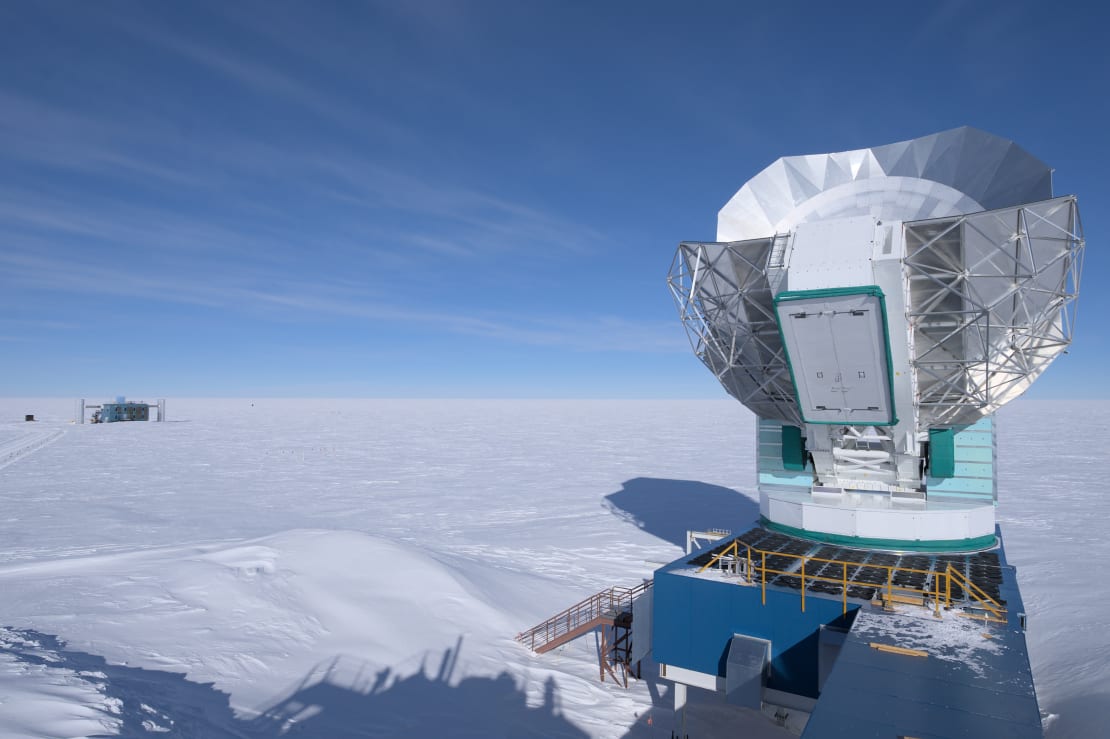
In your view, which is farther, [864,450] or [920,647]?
[864,450]

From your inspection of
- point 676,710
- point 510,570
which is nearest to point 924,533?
point 676,710

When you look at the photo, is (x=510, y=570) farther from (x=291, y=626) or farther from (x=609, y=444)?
(x=609, y=444)

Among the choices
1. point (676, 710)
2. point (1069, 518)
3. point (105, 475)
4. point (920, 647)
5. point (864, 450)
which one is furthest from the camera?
point (105, 475)

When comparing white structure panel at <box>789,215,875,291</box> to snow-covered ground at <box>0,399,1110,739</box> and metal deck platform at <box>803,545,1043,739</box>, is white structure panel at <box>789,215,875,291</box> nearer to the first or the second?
metal deck platform at <box>803,545,1043,739</box>

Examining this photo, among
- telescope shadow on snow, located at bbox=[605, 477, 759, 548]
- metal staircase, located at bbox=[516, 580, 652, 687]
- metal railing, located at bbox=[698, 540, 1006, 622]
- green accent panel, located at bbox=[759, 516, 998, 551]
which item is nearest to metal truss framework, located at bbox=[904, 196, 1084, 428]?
green accent panel, located at bbox=[759, 516, 998, 551]

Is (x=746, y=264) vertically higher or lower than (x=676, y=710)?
higher

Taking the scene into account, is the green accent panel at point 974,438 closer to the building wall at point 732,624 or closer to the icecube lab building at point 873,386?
the icecube lab building at point 873,386

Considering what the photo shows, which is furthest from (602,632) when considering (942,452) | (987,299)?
(987,299)

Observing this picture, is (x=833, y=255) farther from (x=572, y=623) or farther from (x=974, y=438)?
(x=572, y=623)
